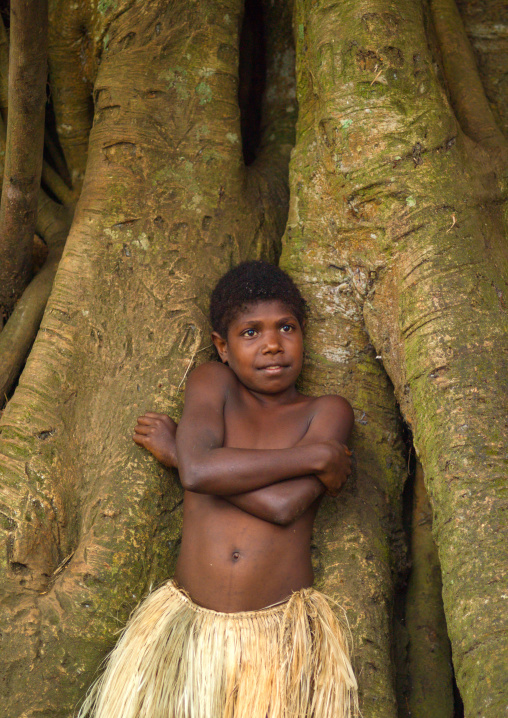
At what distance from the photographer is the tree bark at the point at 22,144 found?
10.4 ft

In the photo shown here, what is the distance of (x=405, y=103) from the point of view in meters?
3.02

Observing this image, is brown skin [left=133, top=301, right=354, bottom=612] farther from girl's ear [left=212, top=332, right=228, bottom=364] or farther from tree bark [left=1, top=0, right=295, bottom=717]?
tree bark [left=1, top=0, right=295, bottom=717]

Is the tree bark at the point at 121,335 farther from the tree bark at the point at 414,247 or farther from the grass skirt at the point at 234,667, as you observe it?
the tree bark at the point at 414,247

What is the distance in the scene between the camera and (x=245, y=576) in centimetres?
263

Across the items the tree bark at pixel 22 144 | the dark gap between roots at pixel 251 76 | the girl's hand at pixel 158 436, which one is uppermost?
the dark gap between roots at pixel 251 76

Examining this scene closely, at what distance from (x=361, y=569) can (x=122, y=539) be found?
1007 mm

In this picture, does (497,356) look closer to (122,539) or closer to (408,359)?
(408,359)

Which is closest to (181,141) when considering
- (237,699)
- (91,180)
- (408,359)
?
(91,180)

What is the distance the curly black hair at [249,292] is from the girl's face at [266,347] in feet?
0.13

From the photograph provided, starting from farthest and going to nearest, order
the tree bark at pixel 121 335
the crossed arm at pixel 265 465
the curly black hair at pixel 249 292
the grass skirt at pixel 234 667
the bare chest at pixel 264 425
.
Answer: the curly black hair at pixel 249 292 < the bare chest at pixel 264 425 < the tree bark at pixel 121 335 < the crossed arm at pixel 265 465 < the grass skirt at pixel 234 667

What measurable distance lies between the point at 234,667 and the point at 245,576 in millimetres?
324

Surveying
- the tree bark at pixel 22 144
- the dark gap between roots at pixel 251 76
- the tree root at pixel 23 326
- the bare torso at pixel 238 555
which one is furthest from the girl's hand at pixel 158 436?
the dark gap between roots at pixel 251 76

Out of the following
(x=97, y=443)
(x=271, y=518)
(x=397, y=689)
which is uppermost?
(x=97, y=443)

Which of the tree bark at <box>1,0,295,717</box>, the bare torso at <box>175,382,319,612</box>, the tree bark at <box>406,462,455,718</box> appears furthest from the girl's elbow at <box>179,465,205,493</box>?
the tree bark at <box>406,462,455,718</box>
